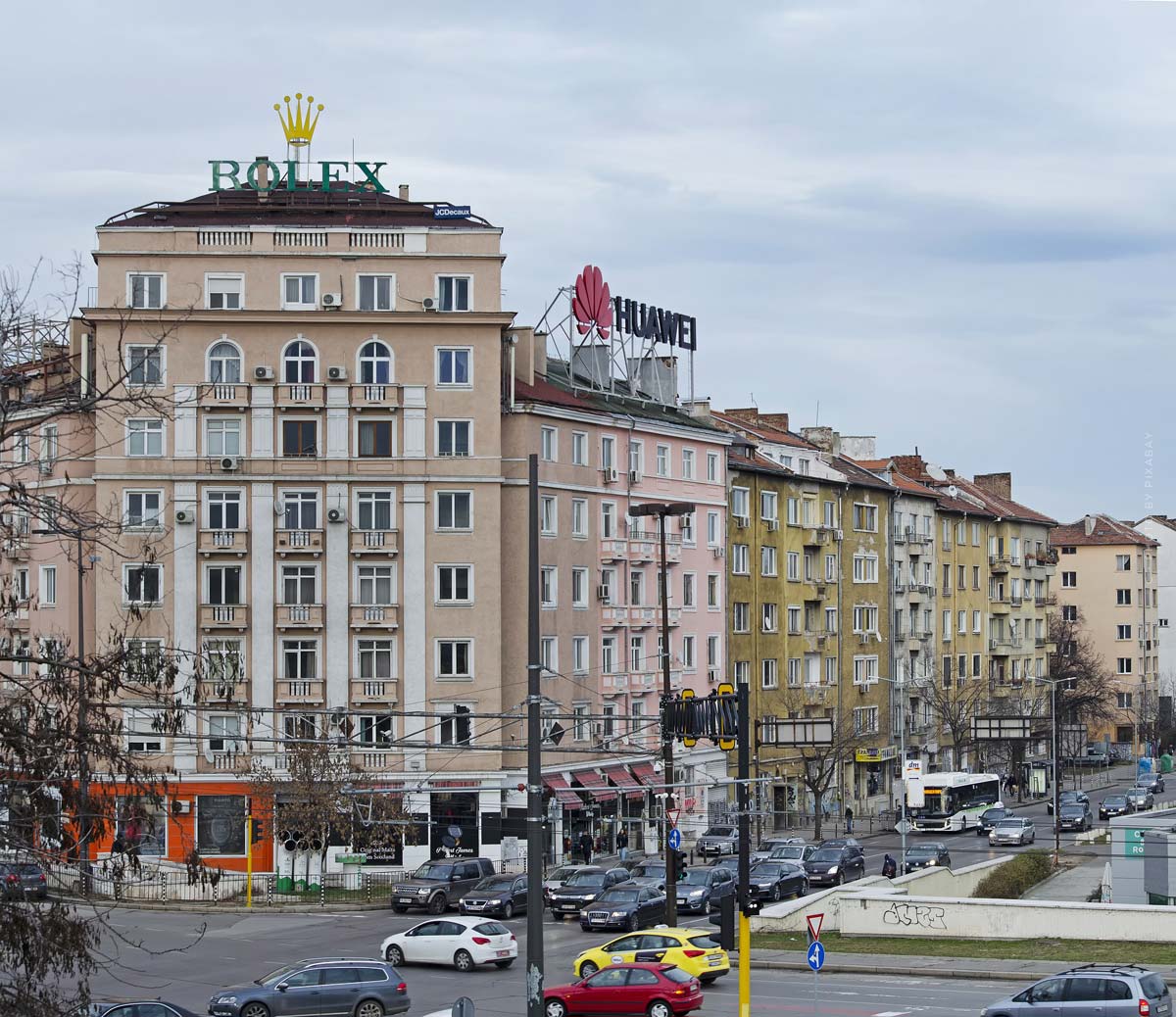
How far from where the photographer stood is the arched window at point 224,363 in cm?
6788

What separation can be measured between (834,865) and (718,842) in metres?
8.86

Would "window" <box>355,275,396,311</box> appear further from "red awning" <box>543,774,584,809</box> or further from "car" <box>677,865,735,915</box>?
"car" <box>677,865,735,915</box>

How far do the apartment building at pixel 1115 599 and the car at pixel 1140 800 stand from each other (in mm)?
52475

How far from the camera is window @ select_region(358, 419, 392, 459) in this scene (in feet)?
225

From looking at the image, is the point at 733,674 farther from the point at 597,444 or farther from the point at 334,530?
the point at 334,530

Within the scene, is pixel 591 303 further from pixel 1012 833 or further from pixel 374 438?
pixel 1012 833

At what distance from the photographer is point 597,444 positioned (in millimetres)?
77375

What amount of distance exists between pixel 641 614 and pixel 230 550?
20.4 m

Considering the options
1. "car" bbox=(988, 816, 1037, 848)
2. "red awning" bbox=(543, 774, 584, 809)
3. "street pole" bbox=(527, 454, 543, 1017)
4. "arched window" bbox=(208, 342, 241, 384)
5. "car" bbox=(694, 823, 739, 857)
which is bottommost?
"car" bbox=(988, 816, 1037, 848)

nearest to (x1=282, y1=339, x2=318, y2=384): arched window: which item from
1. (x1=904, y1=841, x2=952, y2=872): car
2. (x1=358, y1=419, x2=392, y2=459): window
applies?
(x1=358, y1=419, x2=392, y2=459): window

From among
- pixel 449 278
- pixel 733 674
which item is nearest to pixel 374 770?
pixel 449 278

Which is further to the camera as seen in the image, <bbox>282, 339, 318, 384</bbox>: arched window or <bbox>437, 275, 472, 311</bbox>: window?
<bbox>437, 275, 472, 311</bbox>: window

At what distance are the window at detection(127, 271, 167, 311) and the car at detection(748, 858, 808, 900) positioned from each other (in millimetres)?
31625

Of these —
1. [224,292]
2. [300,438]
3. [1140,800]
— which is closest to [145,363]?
[300,438]
